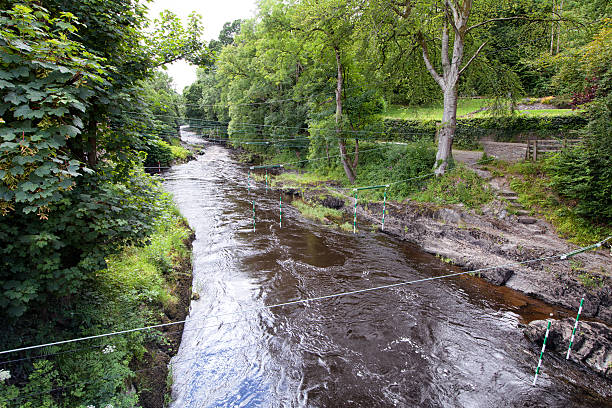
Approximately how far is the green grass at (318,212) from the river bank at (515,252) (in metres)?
1.44

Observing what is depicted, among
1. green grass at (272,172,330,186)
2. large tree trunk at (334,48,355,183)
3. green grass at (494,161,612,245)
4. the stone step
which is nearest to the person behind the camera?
green grass at (494,161,612,245)

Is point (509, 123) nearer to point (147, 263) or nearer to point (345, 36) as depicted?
point (345, 36)

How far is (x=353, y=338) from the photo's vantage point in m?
6.10

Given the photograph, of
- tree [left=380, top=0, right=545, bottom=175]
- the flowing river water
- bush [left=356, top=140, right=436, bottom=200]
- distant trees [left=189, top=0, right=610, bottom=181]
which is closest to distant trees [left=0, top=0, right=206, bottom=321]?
the flowing river water

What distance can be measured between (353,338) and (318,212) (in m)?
8.51

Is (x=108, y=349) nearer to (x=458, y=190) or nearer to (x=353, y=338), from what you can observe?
(x=353, y=338)

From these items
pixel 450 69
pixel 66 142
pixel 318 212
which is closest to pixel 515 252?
pixel 450 69

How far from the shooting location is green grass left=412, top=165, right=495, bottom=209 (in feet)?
36.1

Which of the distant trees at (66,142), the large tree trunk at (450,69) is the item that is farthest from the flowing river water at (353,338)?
the large tree trunk at (450,69)

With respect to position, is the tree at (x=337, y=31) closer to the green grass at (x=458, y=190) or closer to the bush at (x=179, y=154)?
the green grass at (x=458, y=190)

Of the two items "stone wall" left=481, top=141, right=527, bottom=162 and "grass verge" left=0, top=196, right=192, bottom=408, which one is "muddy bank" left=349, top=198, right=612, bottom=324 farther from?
"grass verge" left=0, top=196, right=192, bottom=408

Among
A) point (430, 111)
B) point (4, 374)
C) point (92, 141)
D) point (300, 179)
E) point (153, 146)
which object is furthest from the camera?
point (430, 111)

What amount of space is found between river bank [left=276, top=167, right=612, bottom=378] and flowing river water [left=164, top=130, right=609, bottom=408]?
16.5 inches

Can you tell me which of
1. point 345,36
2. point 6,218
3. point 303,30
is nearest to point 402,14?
point 345,36
